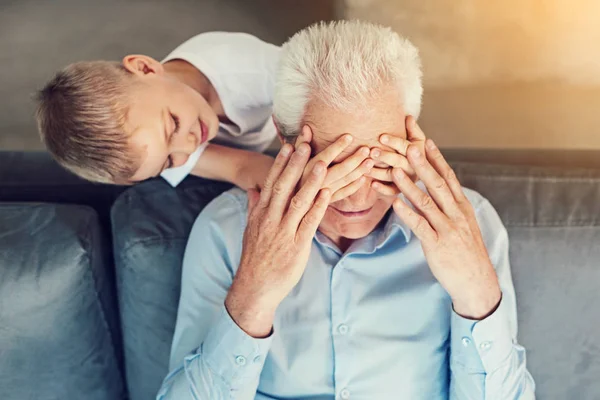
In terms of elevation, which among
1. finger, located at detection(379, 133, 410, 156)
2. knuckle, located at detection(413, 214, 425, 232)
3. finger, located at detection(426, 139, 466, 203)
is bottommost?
knuckle, located at detection(413, 214, 425, 232)

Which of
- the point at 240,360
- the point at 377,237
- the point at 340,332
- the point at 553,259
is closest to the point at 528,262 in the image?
the point at 553,259

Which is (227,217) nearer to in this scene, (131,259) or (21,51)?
(131,259)

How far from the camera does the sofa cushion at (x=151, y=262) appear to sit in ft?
4.43

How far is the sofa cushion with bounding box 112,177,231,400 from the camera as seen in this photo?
135cm

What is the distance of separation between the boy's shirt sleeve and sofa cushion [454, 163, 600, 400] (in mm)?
647

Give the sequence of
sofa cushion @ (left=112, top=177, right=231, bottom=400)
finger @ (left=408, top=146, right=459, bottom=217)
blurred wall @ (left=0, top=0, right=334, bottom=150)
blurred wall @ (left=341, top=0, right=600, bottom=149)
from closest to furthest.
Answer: finger @ (left=408, top=146, right=459, bottom=217)
sofa cushion @ (left=112, top=177, right=231, bottom=400)
blurred wall @ (left=341, top=0, right=600, bottom=149)
blurred wall @ (left=0, top=0, right=334, bottom=150)

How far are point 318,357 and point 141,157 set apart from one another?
23.3 inches

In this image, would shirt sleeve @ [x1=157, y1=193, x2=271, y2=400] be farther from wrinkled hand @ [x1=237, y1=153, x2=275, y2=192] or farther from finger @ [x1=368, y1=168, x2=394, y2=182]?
finger @ [x1=368, y1=168, x2=394, y2=182]

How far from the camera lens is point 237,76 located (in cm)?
Result: 159

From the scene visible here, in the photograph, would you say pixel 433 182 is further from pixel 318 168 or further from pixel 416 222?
pixel 318 168

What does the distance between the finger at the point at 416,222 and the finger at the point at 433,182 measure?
49 millimetres

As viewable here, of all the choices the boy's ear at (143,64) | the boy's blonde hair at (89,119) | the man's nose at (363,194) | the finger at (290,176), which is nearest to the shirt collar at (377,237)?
the man's nose at (363,194)

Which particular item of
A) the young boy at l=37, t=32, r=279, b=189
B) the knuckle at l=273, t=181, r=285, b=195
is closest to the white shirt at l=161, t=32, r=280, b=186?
the young boy at l=37, t=32, r=279, b=189

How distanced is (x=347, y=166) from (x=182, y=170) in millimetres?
530
